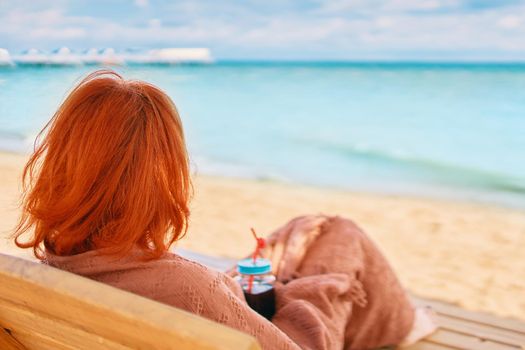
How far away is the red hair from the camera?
1.33 metres

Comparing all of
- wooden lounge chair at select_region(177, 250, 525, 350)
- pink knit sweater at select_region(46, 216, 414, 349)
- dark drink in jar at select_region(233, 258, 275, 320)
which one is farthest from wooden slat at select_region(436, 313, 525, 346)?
dark drink in jar at select_region(233, 258, 275, 320)

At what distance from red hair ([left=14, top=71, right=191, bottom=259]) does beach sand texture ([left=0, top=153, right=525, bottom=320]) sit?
158cm

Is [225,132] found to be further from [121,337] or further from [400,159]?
[121,337]

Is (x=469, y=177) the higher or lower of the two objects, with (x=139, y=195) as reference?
lower

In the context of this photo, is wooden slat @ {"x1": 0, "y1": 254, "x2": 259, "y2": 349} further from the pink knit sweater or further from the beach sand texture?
the beach sand texture

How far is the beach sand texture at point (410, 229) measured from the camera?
445 centimetres

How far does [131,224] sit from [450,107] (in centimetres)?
1714

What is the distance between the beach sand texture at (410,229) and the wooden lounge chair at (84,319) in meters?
1.62

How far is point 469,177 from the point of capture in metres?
9.94

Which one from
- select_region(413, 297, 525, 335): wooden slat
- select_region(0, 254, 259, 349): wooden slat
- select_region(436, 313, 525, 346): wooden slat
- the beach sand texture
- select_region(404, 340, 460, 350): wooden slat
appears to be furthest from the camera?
the beach sand texture

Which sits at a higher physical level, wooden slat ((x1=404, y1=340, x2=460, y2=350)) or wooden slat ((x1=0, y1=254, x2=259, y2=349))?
wooden slat ((x1=0, y1=254, x2=259, y2=349))

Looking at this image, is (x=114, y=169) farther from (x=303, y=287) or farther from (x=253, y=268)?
(x=303, y=287)

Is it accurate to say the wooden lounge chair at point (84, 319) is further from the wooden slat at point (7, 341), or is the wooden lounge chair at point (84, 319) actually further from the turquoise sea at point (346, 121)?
the turquoise sea at point (346, 121)

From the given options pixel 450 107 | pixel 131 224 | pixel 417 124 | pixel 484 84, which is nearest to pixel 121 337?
pixel 131 224
